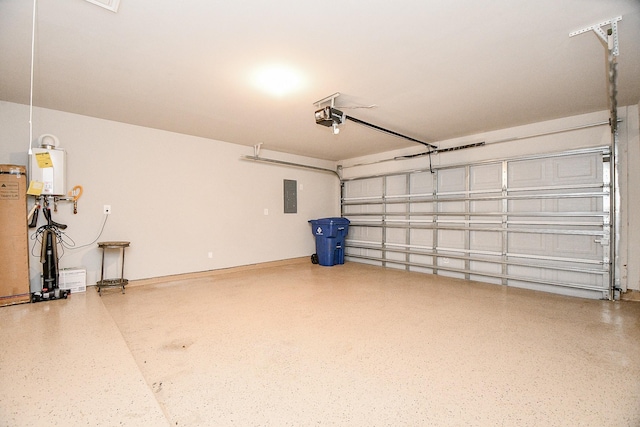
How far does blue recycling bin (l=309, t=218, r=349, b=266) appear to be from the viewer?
6168 mm

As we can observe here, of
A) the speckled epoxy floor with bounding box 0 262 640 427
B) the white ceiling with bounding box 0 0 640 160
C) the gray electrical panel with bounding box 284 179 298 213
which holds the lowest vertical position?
the speckled epoxy floor with bounding box 0 262 640 427

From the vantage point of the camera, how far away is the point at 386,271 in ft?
18.9

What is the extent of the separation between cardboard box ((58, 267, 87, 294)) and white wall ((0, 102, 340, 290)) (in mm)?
215

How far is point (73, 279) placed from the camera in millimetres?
3809

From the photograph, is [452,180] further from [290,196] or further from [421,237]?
[290,196]

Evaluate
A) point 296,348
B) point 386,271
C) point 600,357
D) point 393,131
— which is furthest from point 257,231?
point 600,357

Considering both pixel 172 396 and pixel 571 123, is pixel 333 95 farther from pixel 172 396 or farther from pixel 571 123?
pixel 571 123

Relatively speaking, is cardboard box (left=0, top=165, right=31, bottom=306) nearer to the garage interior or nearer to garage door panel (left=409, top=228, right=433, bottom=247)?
the garage interior

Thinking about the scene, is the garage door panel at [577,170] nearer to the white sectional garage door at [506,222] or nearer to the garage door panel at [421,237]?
the white sectional garage door at [506,222]

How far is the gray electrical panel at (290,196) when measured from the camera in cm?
637

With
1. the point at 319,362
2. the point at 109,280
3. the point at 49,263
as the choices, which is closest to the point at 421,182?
the point at 319,362

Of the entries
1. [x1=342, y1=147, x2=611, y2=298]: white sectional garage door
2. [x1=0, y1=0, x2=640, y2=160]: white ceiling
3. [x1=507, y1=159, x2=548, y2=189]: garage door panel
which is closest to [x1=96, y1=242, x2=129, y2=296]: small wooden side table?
[x1=0, y1=0, x2=640, y2=160]: white ceiling

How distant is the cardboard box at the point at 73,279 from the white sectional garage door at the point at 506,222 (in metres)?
5.10

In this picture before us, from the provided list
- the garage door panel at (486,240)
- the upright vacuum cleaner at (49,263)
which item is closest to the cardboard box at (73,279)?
the upright vacuum cleaner at (49,263)
